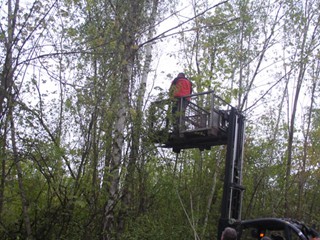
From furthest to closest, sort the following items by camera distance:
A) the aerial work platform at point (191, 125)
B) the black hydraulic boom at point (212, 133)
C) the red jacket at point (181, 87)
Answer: the red jacket at point (181, 87) < the aerial work platform at point (191, 125) < the black hydraulic boom at point (212, 133)

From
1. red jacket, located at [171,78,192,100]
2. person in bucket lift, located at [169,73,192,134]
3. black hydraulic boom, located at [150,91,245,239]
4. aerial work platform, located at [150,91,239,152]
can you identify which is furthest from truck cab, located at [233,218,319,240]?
red jacket, located at [171,78,192,100]

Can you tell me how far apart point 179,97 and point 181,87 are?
0.92 feet

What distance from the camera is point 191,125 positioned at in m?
9.55

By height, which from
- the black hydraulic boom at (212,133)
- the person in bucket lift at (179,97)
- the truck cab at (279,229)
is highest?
the person in bucket lift at (179,97)

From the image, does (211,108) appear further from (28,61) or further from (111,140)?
(28,61)

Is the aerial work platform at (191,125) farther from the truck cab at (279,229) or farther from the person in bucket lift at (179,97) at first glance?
the truck cab at (279,229)

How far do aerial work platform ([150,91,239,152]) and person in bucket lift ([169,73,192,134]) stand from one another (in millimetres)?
21

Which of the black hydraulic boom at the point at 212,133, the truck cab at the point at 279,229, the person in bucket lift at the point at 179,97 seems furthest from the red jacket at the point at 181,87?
the truck cab at the point at 279,229

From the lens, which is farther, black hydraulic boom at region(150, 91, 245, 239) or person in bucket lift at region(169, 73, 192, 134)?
person in bucket lift at region(169, 73, 192, 134)

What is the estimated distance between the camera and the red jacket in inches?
391

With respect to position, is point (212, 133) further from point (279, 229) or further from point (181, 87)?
point (279, 229)

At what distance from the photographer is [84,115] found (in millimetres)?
9977

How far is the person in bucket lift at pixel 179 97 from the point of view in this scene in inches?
382

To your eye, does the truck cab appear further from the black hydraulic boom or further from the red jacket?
the red jacket
